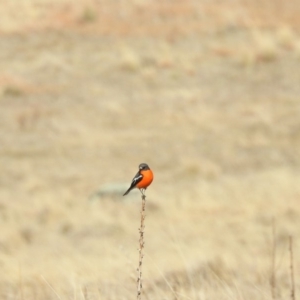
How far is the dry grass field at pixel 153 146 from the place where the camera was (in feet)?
20.2

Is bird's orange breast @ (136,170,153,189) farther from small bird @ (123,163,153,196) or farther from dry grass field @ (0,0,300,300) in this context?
dry grass field @ (0,0,300,300)

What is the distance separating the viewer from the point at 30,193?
12719 millimetres

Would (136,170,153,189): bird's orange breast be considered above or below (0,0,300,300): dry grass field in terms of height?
below

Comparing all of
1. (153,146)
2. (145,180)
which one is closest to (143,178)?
(145,180)

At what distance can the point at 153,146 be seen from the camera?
1477cm

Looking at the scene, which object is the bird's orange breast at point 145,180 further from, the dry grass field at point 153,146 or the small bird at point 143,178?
the dry grass field at point 153,146

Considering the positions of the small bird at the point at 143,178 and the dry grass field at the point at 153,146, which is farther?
the dry grass field at the point at 153,146

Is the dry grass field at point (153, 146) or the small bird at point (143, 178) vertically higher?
the dry grass field at point (153, 146)

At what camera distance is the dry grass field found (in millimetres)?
6148

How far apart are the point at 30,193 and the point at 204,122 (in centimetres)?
427

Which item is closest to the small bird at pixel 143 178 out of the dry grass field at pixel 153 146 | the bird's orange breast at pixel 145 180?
the bird's orange breast at pixel 145 180

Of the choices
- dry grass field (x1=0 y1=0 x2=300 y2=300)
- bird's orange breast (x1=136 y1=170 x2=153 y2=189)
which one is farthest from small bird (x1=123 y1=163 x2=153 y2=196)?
dry grass field (x1=0 y1=0 x2=300 y2=300)

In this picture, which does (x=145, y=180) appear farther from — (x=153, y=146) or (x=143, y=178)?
(x=153, y=146)

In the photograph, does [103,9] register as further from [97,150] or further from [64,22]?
[97,150]
